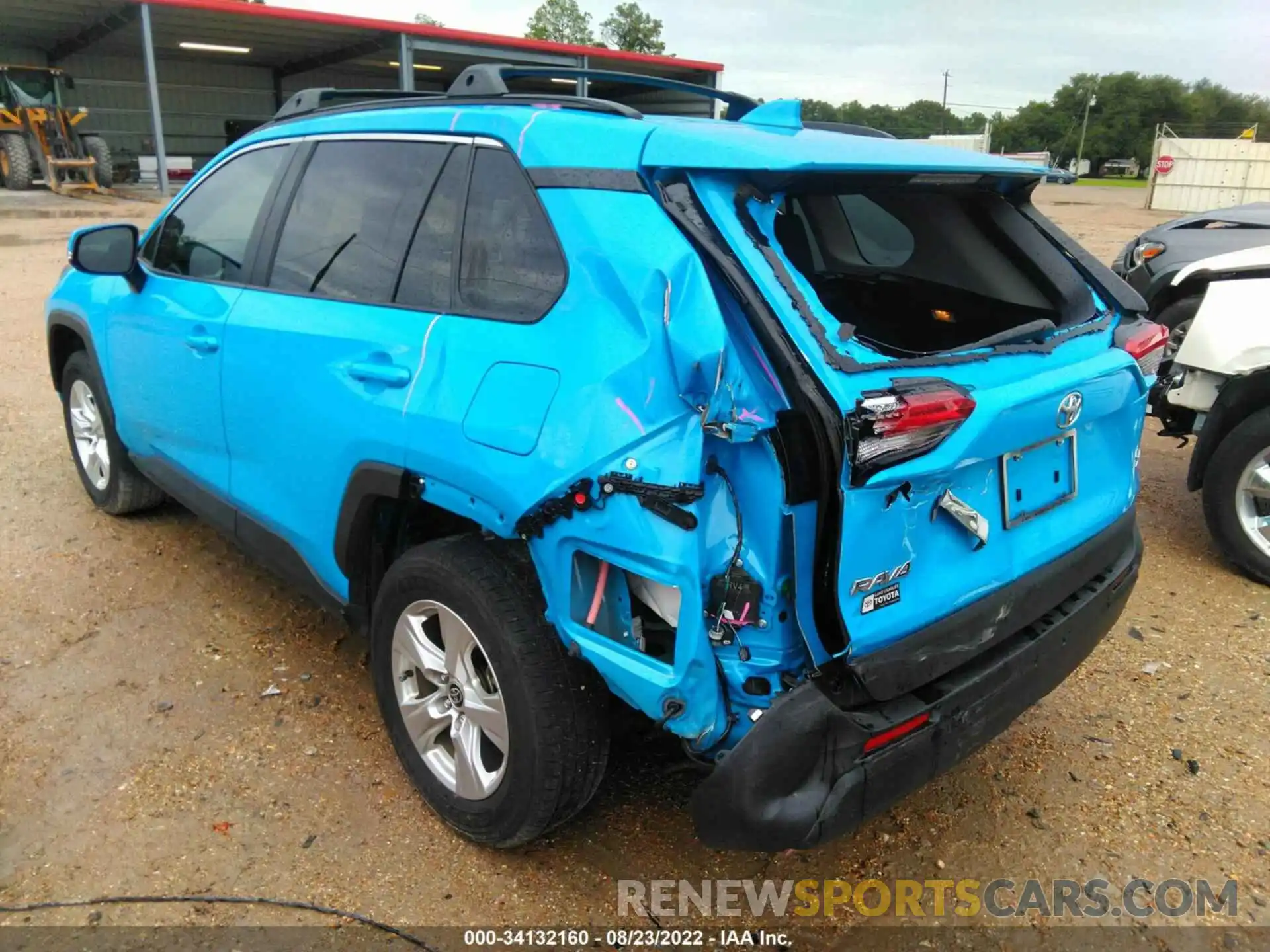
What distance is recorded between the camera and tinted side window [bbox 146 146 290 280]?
3252 mm

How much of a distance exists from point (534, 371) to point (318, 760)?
1.61 m

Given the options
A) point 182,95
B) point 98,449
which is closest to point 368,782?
point 98,449

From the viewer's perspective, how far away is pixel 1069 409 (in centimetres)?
227

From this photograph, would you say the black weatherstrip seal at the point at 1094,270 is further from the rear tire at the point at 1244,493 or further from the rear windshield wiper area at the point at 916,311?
the rear tire at the point at 1244,493

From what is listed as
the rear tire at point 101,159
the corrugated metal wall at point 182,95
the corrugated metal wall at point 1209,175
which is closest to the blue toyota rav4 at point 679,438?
the rear tire at point 101,159

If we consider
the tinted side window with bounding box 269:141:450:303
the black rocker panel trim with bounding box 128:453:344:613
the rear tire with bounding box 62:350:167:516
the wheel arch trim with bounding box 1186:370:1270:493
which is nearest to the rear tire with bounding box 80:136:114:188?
the rear tire with bounding box 62:350:167:516

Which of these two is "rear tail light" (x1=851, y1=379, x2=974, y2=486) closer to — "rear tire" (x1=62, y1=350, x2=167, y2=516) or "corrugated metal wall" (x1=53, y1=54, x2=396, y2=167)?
"rear tire" (x1=62, y1=350, x2=167, y2=516)

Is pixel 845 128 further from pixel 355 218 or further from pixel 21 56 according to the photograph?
pixel 21 56

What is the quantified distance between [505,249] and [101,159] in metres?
24.4

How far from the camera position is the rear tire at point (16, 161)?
20.4 metres

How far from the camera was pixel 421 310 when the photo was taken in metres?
2.47

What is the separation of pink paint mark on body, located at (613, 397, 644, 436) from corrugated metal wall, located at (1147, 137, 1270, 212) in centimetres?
2875

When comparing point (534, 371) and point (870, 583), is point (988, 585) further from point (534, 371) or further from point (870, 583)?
point (534, 371)

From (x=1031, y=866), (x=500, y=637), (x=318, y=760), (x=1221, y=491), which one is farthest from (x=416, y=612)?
(x=1221, y=491)
